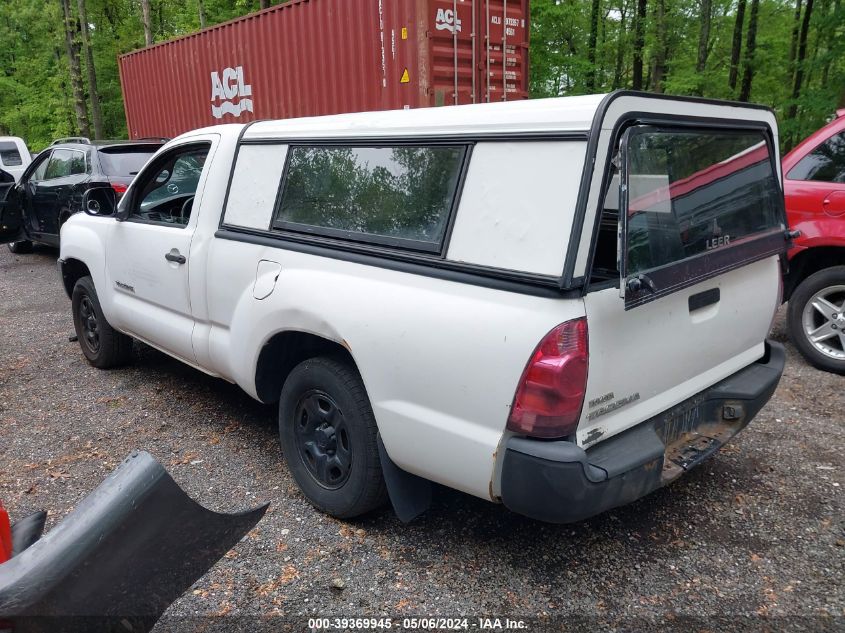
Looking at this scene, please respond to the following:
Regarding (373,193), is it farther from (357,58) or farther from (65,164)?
(65,164)

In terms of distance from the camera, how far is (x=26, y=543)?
7.25 feet

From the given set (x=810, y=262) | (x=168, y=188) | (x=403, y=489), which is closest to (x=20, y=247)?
(x=168, y=188)

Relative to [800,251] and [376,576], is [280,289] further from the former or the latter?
[800,251]

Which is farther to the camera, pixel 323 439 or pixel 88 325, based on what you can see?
pixel 88 325

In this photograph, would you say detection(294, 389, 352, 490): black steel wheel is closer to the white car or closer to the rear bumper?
the rear bumper

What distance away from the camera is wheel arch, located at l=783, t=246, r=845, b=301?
5.03 meters

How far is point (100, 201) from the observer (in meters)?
5.03

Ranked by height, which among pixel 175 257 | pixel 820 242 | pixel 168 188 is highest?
pixel 168 188

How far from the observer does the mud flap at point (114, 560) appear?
1778 mm

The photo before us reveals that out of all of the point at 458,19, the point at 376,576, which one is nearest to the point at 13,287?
the point at 458,19

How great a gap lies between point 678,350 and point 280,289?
180cm

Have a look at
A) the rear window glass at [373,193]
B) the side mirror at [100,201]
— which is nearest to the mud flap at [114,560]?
the rear window glass at [373,193]

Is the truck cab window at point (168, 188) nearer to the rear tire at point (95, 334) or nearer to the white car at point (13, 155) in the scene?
the rear tire at point (95, 334)

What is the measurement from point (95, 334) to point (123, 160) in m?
4.62
